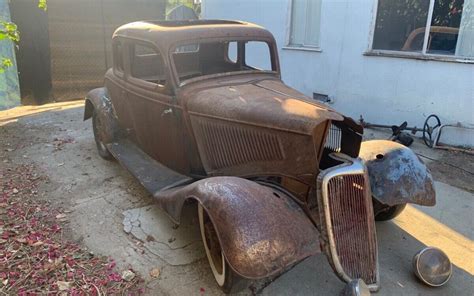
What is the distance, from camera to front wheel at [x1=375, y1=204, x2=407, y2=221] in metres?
3.42

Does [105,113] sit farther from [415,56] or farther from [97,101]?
[415,56]

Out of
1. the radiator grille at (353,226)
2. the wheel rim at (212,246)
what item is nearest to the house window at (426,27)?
the radiator grille at (353,226)

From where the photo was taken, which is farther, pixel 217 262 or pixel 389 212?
pixel 389 212

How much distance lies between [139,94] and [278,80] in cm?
151

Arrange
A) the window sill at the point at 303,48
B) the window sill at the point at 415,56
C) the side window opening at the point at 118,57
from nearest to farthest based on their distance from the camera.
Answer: the side window opening at the point at 118,57
the window sill at the point at 415,56
the window sill at the point at 303,48

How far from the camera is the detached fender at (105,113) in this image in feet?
15.4

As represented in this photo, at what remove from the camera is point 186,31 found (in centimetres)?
368

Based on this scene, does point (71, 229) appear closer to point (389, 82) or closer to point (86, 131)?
point (86, 131)

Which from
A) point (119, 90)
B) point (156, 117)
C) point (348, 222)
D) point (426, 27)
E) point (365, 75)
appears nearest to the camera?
point (348, 222)

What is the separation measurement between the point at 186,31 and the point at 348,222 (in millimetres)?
2389

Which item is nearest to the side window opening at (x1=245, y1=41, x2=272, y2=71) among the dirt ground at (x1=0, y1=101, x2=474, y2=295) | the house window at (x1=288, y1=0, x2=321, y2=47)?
the house window at (x1=288, y1=0, x2=321, y2=47)

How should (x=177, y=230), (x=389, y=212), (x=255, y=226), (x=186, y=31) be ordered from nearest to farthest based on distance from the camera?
(x=255, y=226), (x=177, y=230), (x=389, y=212), (x=186, y=31)

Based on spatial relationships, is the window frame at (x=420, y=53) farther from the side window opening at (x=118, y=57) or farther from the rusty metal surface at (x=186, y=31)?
the side window opening at (x=118, y=57)


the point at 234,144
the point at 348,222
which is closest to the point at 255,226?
the point at 348,222
